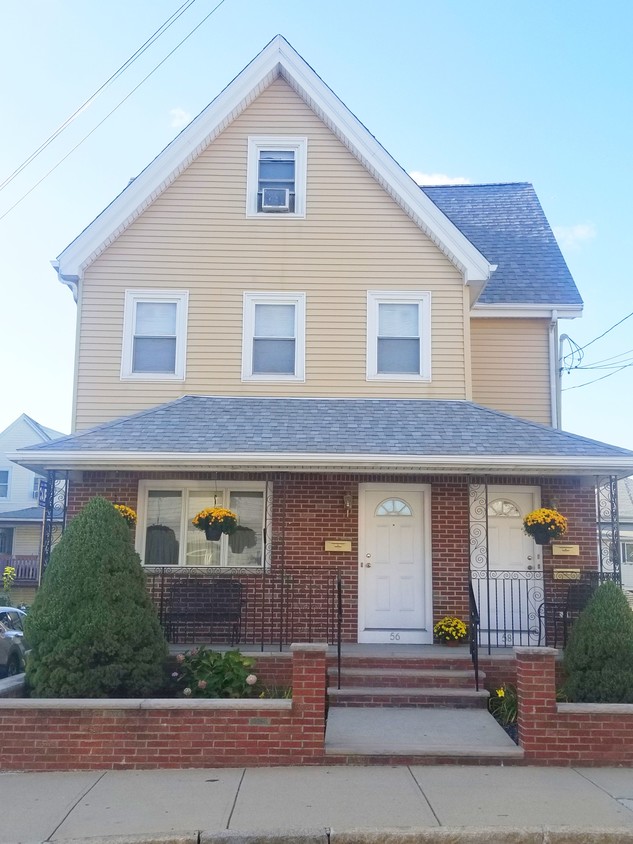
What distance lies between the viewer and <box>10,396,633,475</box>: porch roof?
980 cm

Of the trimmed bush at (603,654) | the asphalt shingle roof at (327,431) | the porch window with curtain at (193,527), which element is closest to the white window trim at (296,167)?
the asphalt shingle roof at (327,431)

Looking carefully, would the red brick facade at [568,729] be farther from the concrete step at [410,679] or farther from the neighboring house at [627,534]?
the neighboring house at [627,534]

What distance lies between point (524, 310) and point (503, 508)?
3.48 m

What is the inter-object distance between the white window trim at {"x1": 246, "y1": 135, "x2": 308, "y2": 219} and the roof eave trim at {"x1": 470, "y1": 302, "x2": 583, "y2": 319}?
3.31 meters

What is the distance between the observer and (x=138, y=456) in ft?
32.2

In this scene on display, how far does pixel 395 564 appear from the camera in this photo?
1096cm

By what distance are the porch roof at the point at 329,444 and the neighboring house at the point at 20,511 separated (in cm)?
2123

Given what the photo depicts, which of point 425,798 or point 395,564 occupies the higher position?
point 395,564

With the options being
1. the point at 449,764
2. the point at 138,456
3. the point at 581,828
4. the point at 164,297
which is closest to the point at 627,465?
the point at 449,764

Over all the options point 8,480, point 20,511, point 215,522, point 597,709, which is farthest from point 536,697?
point 8,480

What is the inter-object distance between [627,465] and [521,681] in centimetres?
376

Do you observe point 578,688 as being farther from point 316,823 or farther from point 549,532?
point 316,823

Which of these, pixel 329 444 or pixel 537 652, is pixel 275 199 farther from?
pixel 537 652

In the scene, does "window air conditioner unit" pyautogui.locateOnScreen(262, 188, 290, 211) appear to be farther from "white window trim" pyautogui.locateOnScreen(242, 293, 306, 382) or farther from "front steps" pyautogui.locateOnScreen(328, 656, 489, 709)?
"front steps" pyautogui.locateOnScreen(328, 656, 489, 709)
